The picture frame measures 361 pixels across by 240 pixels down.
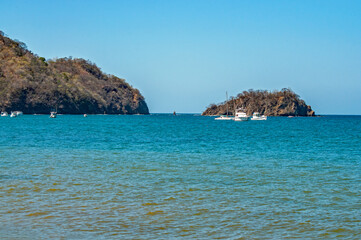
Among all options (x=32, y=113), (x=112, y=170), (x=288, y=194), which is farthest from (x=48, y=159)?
(x=32, y=113)

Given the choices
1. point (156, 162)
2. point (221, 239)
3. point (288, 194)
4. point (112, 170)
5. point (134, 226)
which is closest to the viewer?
point (221, 239)

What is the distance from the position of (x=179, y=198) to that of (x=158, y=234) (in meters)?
3.89

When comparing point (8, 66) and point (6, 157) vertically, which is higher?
point (8, 66)

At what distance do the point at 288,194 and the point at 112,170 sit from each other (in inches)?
347

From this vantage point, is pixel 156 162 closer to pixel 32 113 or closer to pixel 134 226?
pixel 134 226

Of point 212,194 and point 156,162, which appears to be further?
point 156,162

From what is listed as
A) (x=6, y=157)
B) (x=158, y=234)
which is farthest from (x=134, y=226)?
(x=6, y=157)

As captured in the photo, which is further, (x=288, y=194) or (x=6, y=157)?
(x=6, y=157)

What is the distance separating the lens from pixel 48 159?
24.2 m

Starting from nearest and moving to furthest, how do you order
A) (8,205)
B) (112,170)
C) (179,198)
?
1. (8,205)
2. (179,198)
3. (112,170)

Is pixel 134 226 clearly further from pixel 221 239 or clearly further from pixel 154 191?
pixel 154 191

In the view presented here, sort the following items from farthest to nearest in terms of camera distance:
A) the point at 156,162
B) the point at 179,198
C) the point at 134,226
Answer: the point at 156,162, the point at 179,198, the point at 134,226

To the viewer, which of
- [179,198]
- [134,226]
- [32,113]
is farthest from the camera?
[32,113]

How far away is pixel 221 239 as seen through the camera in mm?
9266
